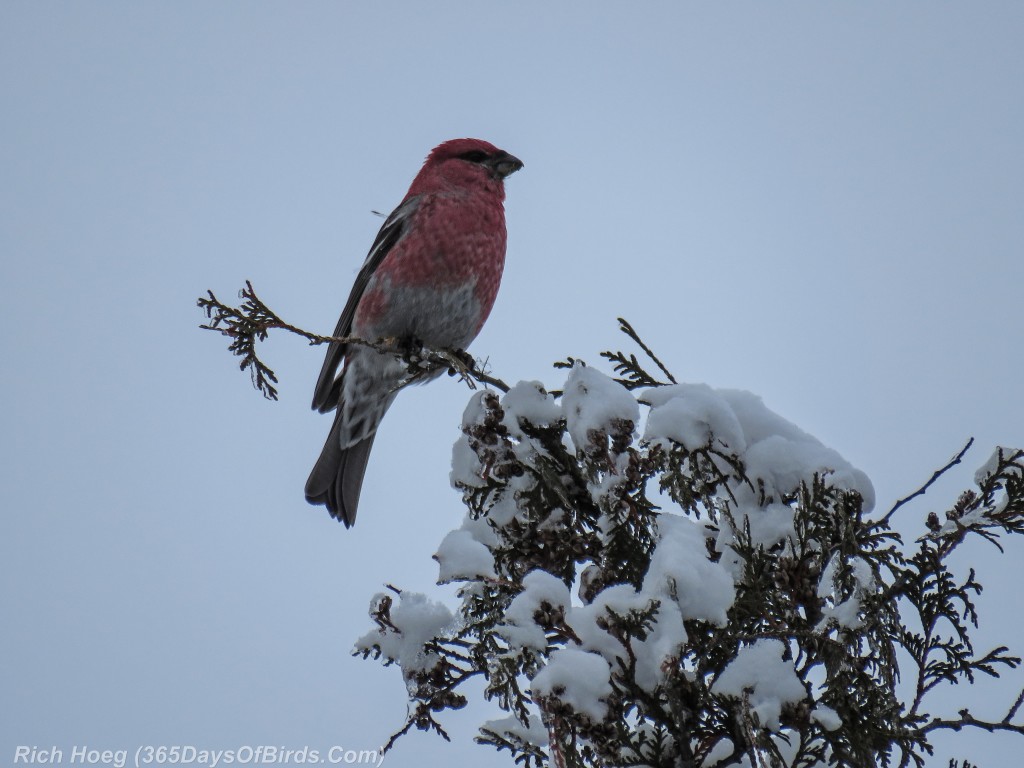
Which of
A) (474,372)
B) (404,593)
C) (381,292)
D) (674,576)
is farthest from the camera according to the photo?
(381,292)

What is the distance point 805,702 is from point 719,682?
17 centimetres

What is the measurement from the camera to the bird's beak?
5.28 m

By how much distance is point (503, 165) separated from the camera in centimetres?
529

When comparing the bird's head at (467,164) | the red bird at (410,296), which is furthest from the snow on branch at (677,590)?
the bird's head at (467,164)

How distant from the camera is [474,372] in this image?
107 inches

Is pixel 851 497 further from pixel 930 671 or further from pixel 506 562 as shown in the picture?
pixel 506 562

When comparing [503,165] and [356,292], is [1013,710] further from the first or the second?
[503,165]

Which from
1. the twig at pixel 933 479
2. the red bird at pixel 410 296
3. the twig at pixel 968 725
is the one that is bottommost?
the twig at pixel 968 725

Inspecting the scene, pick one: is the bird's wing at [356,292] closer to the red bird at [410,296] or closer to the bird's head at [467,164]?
the red bird at [410,296]

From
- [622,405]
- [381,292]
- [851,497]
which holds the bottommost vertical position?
[851,497]

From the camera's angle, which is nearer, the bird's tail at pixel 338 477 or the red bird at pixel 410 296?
the red bird at pixel 410 296

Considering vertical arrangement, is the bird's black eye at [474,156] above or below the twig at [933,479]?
above

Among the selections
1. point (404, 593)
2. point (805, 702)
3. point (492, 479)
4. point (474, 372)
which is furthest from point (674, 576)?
point (474, 372)

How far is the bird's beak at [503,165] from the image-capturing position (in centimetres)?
528
